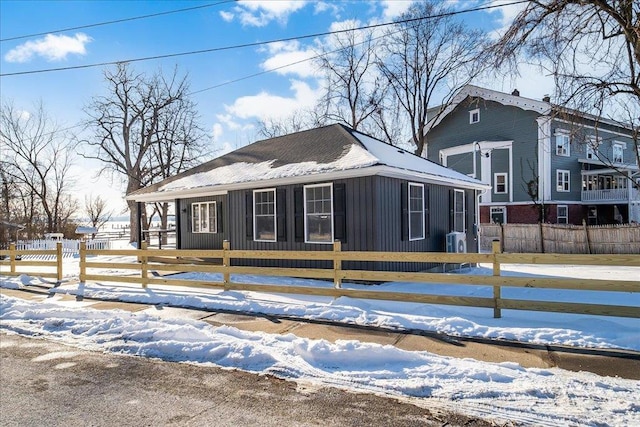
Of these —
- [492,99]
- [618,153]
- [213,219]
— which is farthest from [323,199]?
[618,153]

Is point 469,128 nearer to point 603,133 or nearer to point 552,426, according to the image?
point 603,133

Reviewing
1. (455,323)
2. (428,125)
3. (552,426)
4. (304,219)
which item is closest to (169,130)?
(428,125)

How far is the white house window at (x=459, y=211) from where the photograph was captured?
1297 centimetres

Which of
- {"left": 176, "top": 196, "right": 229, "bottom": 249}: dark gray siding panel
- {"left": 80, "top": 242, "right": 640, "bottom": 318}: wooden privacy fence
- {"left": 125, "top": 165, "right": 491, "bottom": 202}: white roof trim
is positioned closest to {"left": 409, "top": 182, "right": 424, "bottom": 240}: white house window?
{"left": 125, "top": 165, "right": 491, "bottom": 202}: white roof trim

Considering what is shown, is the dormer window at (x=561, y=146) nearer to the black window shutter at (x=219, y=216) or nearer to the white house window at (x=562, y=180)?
the white house window at (x=562, y=180)

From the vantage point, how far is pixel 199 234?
1412 centimetres

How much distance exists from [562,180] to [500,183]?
3.71 m

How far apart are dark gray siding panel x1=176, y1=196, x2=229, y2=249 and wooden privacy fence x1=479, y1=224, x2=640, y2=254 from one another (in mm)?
12285

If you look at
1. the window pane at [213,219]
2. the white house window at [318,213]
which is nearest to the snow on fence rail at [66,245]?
the window pane at [213,219]

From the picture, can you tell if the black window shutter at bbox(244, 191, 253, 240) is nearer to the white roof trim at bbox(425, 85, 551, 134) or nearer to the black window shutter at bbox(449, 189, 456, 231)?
the black window shutter at bbox(449, 189, 456, 231)

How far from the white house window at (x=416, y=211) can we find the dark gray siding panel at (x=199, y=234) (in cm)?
573

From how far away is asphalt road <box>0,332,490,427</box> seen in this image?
10.6 feet

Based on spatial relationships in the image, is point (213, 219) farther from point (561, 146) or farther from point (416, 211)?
point (561, 146)

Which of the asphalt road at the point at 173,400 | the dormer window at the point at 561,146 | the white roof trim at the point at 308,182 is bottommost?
the asphalt road at the point at 173,400
